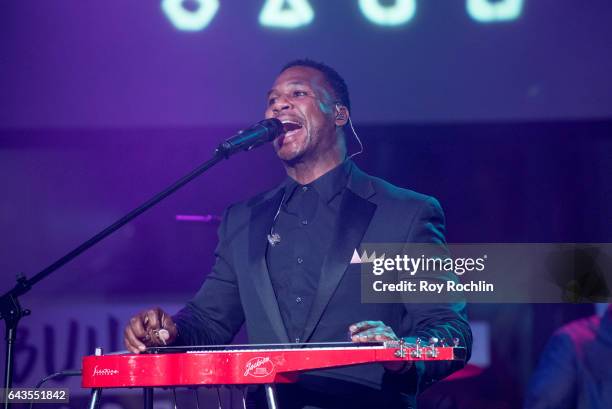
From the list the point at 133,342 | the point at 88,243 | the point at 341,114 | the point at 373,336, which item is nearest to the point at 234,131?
the point at 341,114

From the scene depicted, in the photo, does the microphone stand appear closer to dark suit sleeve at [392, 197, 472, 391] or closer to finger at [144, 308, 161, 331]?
finger at [144, 308, 161, 331]

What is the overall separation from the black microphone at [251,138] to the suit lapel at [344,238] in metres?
0.42

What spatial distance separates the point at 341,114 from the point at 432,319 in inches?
49.3

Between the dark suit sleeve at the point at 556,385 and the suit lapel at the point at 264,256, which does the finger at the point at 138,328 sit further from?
the dark suit sleeve at the point at 556,385

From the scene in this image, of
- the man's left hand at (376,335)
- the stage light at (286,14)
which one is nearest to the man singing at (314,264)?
the man's left hand at (376,335)

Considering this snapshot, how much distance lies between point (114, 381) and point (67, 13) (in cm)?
307

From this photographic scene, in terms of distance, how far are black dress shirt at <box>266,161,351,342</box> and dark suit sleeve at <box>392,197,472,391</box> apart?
37 cm

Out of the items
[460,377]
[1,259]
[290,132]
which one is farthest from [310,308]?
[1,259]

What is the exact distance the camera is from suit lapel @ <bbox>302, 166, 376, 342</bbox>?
2963 mm

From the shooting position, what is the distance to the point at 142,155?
4508 millimetres

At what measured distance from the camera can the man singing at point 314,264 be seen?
9.25 feet

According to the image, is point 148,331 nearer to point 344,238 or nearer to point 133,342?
point 133,342

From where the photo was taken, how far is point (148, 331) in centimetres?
254

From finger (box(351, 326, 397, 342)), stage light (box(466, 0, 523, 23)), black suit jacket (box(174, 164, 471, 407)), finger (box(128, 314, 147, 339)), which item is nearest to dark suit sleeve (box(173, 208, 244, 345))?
black suit jacket (box(174, 164, 471, 407))
